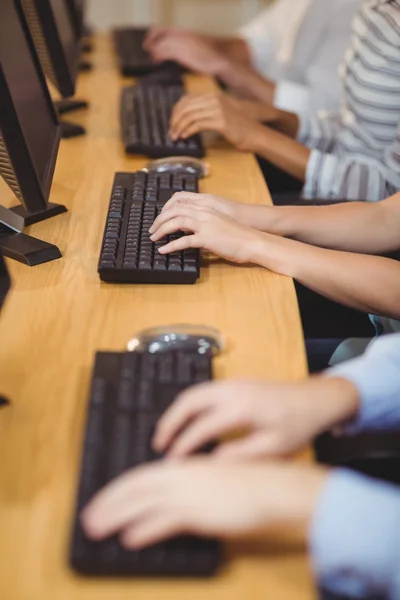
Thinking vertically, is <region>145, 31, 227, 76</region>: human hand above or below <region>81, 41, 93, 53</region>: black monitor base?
above

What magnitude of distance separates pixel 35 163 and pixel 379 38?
0.87m

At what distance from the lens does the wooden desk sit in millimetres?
579

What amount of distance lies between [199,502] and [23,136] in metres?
0.59

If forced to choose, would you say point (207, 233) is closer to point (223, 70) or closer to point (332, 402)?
point (332, 402)

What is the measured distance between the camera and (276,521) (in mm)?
603

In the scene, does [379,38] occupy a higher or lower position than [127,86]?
higher

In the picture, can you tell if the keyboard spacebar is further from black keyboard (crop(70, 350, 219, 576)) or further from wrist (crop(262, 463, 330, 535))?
wrist (crop(262, 463, 330, 535))

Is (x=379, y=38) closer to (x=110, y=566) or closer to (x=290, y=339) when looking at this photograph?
(x=290, y=339)

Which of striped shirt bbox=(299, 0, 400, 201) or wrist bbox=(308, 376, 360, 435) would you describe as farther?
striped shirt bbox=(299, 0, 400, 201)

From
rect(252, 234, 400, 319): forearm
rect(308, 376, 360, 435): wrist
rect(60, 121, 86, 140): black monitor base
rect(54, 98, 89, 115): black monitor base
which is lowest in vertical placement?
rect(54, 98, 89, 115): black monitor base

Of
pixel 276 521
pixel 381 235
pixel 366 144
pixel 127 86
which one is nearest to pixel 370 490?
pixel 276 521

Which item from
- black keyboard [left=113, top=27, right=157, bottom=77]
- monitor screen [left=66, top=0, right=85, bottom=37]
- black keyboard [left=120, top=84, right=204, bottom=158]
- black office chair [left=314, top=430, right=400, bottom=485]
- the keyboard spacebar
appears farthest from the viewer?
black keyboard [left=113, top=27, right=157, bottom=77]

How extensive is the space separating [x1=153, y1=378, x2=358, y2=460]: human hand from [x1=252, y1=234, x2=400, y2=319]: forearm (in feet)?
1.09

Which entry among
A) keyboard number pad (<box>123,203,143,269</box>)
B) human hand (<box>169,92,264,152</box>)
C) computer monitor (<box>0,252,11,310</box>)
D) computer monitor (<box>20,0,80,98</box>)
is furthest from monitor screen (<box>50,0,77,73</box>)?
computer monitor (<box>0,252,11,310</box>)
